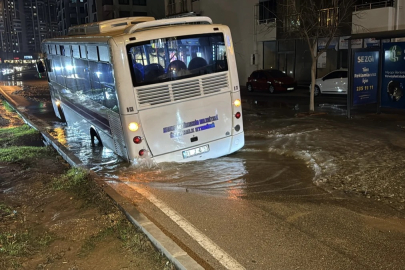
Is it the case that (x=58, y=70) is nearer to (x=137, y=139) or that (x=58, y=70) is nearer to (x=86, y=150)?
(x=86, y=150)

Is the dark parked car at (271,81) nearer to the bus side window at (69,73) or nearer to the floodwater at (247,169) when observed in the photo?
A: the floodwater at (247,169)

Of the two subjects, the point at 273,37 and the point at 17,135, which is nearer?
the point at 17,135

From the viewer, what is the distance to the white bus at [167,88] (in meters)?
7.24

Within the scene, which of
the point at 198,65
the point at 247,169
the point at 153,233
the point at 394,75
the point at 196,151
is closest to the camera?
the point at 153,233

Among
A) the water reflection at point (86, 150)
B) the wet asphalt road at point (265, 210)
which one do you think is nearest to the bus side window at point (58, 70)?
the water reflection at point (86, 150)

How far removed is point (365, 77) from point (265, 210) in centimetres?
990

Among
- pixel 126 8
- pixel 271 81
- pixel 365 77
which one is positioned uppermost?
pixel 126 8

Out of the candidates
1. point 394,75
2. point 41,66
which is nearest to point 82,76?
point 41,66

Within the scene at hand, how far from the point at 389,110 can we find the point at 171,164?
10714 millimetres

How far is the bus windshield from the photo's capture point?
23.7ft

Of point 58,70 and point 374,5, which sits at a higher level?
point 374,5

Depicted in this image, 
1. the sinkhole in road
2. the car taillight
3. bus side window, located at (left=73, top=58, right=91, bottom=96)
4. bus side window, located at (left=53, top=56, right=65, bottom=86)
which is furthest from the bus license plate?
bus side window, located at (left=53, top=56, right=65, bottom=86)

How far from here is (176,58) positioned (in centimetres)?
760

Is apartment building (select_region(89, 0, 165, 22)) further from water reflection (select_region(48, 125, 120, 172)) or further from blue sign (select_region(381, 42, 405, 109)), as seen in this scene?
blue sign (select_region(381, 42, 405, 109))
